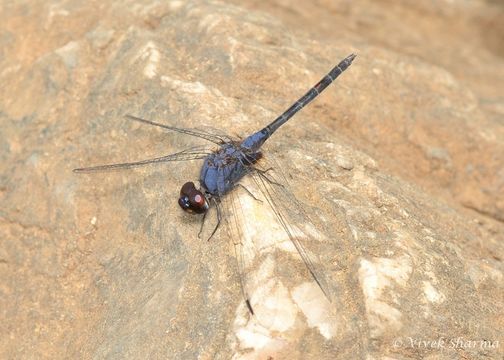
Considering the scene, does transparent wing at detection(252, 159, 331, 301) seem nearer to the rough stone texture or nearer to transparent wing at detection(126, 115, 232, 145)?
the rough stone texture

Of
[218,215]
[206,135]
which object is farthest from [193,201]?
[206,135]

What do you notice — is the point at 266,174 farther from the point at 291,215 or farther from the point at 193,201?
the point at 193,201

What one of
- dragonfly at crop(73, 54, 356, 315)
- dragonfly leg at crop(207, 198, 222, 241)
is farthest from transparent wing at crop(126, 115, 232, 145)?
dragonfly leg at crop(207, 198, 222, 241)

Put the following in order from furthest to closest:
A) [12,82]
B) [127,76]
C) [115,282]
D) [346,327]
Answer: [12,82] < [127,76] < [115,282] < [346,327]

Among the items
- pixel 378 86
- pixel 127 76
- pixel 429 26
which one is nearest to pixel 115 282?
pixel 127 76

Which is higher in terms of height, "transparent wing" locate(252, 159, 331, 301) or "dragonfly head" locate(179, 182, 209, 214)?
"transparent wing" locate(252, 159, 331, 301)

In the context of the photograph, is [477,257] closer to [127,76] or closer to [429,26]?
[127,76]
